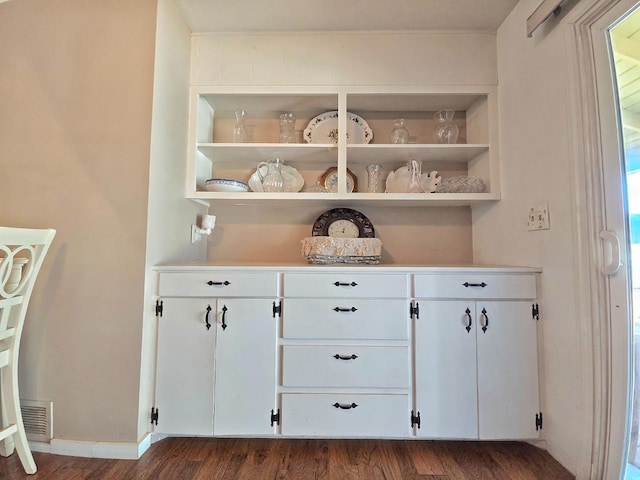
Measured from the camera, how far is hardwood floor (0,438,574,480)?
1306mm

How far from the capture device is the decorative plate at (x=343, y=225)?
202cm

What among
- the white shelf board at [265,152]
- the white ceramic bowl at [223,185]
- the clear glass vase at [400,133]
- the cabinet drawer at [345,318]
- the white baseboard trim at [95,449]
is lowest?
the white baseboard trim at [95,449]

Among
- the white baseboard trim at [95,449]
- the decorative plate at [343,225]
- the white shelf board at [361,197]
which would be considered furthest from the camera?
the decorative plate at [343,225]

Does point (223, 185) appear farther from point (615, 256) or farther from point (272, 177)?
point (615, 256)

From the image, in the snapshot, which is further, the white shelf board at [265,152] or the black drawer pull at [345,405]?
the white shelf board at [265,152]

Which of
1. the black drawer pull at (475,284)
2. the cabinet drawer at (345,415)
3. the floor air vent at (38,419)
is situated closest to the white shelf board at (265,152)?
the black drawer pull at (475,284)

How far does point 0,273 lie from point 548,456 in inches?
95.0

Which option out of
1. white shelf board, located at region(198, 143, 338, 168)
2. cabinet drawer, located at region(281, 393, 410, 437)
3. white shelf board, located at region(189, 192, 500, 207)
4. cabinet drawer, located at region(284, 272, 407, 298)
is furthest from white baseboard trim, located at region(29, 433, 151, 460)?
white shelf board, located at region(198, 143, 338, 168)

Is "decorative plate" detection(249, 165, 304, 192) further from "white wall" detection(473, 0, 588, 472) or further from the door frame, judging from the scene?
the door frame

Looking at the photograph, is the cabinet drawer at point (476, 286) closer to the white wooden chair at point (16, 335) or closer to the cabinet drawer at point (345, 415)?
the cabinet drawer at point (345, 415)

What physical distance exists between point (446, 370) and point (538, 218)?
0.85m

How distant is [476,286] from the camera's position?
4.90 ft

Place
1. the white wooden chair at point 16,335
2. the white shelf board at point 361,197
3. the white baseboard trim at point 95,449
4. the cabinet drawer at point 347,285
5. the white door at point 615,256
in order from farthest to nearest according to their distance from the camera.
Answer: the white shelf board at point 361,197, the cabinet drawer at point 347,285, the white baseboard trim at point 95,449, the white wooden chair at point 16,335, the white door at point 615,256

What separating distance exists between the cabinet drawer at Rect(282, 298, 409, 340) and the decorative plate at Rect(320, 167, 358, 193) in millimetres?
849
